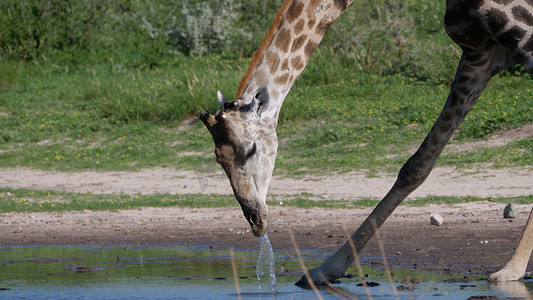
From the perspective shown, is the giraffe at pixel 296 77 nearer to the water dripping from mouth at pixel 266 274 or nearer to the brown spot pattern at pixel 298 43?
the brown spot pattern at pixel 298 43

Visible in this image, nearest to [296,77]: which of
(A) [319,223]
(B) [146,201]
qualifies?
(A) [319,223]

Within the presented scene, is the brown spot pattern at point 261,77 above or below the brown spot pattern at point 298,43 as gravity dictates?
below

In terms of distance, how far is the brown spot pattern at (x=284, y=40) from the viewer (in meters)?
5.05

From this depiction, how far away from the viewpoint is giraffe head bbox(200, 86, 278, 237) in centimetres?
459

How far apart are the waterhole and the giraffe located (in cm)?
27

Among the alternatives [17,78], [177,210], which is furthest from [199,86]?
[177,210]

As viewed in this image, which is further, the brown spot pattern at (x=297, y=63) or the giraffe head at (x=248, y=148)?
the brown spot pattern at (x=297, y=63)

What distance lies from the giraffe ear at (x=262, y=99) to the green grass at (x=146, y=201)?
4.69 metres

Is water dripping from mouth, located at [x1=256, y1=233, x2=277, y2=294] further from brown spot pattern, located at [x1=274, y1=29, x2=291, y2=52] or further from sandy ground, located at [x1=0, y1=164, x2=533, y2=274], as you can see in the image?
brown spot pattern, located at [x1=274, y1=29, x2=291, y2=52]

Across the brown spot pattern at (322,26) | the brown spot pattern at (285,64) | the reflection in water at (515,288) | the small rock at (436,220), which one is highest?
the brown spot pattern at (322,26)

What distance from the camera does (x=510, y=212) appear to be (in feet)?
27.0

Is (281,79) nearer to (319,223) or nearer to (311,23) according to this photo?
(311,23)

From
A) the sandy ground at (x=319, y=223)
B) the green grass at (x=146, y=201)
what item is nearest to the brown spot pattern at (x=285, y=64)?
the sandy ground at (x=319, y=223)

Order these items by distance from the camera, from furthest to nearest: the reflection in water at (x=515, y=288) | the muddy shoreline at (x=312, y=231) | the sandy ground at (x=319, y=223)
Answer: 1. the sandy ground at (x=319, y=223)
2. the muddy shoreline at (x=312, y=231)
3. the reflection in water at (x=515, y=288)
